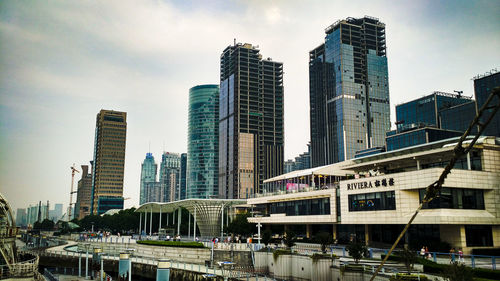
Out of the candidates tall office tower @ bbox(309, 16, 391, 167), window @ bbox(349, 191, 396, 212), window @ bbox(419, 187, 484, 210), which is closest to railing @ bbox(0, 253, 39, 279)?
window @ bbox(349, 191, 396, 212)

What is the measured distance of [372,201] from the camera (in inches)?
2140

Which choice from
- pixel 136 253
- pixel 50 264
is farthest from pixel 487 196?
pixel 50 264

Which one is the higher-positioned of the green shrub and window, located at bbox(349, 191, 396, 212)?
window, located at bbox(349, 191, 396, 212)

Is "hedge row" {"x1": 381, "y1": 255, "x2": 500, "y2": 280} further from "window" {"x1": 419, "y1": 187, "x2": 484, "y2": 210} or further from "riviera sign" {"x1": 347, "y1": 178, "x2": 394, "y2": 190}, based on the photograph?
"riviera sign" {"x1": 347, "y1": 178, "x2": 394, "y2": 190}

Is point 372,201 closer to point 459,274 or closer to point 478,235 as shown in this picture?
point 478,235

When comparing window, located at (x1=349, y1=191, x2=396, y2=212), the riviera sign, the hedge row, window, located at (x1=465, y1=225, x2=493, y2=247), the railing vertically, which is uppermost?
the riviera sign

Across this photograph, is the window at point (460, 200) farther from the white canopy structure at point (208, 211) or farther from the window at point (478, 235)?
the white canopy structure at point (208, 211)

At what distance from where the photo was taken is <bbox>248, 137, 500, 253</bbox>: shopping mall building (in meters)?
45.8

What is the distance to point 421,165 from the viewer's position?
179ft

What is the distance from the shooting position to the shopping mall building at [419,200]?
4578 cm

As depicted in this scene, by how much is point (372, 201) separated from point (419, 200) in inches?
272

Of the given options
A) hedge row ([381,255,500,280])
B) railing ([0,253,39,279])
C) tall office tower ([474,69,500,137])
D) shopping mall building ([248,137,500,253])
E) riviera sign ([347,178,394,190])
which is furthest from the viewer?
tall office tower ([474,69,500,137])

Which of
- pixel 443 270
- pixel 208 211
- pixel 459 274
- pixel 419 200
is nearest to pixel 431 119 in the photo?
pixel 208 211

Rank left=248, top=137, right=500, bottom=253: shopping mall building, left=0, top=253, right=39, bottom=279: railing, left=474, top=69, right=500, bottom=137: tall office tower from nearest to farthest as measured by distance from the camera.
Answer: left=0, top=253, right=39, bottom=279: railing < left=248, top=137, right=500, bottom=253: shopping mall building < left=474, top=69, right=500, bottom=137: tall office tower
